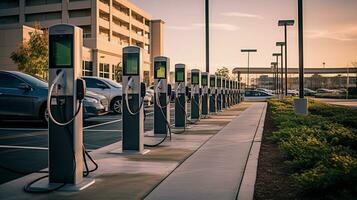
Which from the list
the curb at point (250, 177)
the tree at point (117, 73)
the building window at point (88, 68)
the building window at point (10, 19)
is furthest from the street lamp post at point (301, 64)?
the building window at point (10, 19)

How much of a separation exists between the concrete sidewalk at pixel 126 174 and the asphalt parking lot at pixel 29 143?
1.84 ft

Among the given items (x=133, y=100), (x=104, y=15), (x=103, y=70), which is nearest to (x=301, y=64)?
(x=133, y=100)

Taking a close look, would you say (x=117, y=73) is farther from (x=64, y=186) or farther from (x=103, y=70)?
(x=64, y=186)

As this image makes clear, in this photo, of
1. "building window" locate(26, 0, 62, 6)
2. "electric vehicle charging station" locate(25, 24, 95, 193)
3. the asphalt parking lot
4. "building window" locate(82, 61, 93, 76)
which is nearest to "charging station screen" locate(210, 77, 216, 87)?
the asphalt parking lot

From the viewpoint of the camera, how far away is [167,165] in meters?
6.85

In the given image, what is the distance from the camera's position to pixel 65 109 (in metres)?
5.52

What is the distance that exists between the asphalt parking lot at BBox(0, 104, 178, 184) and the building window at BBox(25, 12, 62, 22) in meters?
53.5

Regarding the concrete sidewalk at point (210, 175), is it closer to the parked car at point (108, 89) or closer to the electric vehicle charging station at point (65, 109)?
the electric vehicle charging station at point (65, 109)

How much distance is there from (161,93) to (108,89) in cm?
732

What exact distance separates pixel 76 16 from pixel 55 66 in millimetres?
59453

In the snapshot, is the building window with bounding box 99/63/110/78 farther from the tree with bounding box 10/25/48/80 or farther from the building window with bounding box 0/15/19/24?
the building window with bounding box 0/15/19/24

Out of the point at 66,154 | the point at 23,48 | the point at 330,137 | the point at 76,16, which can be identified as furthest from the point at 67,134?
the point at 76,16

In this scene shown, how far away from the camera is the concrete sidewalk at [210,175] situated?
5.00 metres

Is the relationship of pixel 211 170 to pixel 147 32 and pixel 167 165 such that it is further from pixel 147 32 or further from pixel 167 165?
pixel 147 32
